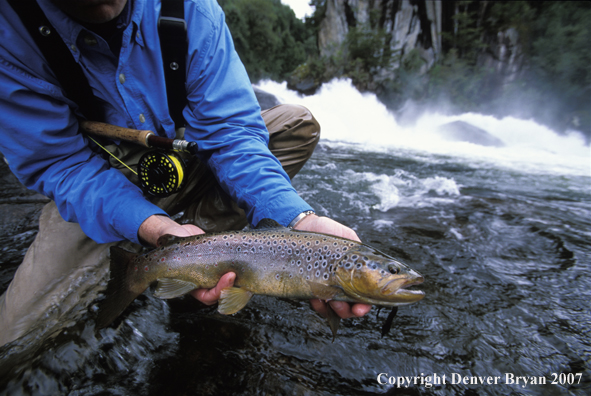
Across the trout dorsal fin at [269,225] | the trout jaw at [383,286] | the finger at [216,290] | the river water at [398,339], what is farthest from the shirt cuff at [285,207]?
the river water at [398,339]

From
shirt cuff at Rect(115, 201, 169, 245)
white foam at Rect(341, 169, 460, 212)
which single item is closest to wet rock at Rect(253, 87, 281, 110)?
white foam at Rect(341, 169, 460, 212)

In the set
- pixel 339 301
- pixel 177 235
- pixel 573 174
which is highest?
pixel 177 235

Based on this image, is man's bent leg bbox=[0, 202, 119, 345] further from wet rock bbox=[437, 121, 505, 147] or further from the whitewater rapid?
wet rock bbox=[437, 121, 505, 147]

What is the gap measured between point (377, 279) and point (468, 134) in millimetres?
17921

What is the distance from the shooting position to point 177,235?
1640mm

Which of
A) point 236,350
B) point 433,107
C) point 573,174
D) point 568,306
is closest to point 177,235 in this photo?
point 236,350

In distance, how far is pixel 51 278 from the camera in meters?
1.95

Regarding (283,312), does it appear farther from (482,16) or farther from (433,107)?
(482,16)

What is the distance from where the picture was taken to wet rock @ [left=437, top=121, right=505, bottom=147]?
1523 cm

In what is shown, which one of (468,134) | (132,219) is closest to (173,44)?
(132,219)

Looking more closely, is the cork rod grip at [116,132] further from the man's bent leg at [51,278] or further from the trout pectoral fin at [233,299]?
the trout pectoral fin at [233,299]

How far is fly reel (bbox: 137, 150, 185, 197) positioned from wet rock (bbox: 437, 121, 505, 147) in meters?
17.1

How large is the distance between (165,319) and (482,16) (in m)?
33.2

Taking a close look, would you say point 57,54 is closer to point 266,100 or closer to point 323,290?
point 323,290
